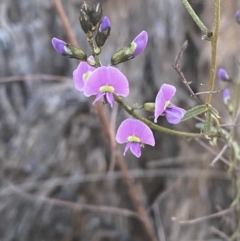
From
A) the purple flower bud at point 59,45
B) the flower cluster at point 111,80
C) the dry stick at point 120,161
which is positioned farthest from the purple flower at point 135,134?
the dry stick at point 120,161

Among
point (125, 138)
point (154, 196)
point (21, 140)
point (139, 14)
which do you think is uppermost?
point (125, 138)

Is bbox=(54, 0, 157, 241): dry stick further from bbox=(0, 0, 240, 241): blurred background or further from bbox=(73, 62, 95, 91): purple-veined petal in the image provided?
bbox=(73, 62, 95, 91): purple-veined petal

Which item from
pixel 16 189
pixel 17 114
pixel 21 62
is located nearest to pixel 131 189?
pixel 16 189

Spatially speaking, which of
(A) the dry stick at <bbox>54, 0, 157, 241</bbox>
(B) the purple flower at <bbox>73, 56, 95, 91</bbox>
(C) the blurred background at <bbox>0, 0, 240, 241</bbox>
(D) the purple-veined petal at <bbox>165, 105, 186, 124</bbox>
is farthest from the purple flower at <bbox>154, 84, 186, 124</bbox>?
(C) the blurred background at <bbox>0, 0, 240, 241</bbox>

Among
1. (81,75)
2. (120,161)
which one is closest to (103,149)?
(120,161)

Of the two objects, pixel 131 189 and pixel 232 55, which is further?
pixel 232 55

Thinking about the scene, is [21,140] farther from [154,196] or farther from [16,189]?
[154,196]
